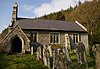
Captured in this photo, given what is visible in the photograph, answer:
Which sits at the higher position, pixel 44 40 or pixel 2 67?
pixel 44 40

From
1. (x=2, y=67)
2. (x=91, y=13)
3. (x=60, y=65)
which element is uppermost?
(x=91, y=13)

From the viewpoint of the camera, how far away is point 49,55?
67.8 feet

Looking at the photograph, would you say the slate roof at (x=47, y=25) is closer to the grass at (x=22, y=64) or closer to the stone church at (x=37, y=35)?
the stone church at (x=37, y=35)

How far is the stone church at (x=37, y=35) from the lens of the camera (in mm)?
34500

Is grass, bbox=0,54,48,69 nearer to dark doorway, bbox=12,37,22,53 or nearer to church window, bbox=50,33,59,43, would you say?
dark doorway, bbox=12,37,22,53

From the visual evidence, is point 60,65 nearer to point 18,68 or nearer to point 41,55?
point 18,68

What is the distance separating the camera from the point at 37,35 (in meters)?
37.4

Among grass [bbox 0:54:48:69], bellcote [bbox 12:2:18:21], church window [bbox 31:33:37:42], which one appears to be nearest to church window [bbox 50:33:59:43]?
church window [bbox 31:33:37:42]

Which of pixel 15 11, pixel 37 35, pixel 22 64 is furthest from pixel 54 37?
pixel 22 64

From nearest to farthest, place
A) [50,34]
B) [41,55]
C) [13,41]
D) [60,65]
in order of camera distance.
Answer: [60,65], [41,55], [13,41], [50,34]

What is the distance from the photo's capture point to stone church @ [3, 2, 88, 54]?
34500mm

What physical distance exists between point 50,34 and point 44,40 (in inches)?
70.7

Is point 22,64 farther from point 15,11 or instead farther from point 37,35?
point 15,11

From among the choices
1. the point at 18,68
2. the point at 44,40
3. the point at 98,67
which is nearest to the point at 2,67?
the point at 18,68
